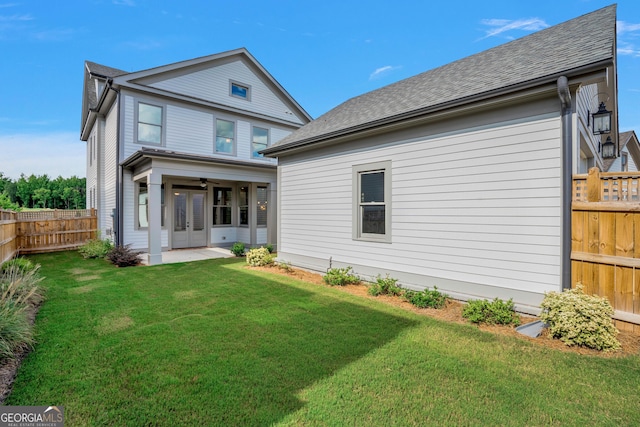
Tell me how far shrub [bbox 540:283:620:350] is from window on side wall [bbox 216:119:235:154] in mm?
11948

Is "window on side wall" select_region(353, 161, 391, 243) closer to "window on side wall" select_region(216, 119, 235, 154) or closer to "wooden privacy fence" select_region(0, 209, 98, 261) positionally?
"window on side wall" select_region(216, 119, 235, 154)

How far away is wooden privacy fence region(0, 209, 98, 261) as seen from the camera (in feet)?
36.0

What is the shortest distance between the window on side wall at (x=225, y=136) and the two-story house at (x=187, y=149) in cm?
4

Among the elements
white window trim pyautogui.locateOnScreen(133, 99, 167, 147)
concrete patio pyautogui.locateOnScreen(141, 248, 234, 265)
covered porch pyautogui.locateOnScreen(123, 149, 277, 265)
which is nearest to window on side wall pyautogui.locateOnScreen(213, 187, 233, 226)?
covered porch pyautogui.locateOnScreen(123, 149, 277, 265)

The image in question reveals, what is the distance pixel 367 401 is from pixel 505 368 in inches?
61.1

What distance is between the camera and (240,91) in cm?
1339

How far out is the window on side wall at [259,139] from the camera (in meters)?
13.4

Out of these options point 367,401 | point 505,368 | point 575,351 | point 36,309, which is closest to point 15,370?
point 36,309

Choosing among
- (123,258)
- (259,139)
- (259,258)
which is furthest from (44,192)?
(259,258)

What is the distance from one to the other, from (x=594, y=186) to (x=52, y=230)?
53.0ft

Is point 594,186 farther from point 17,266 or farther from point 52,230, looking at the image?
point 52,230

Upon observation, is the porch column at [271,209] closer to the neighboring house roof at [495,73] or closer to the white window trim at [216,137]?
the white window trim at [216,137]

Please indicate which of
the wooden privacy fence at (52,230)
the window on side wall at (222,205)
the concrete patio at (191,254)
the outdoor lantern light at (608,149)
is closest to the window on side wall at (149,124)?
the window on side wall at (222,205)

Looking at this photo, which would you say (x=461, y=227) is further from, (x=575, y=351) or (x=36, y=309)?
(x=36, y=309)
